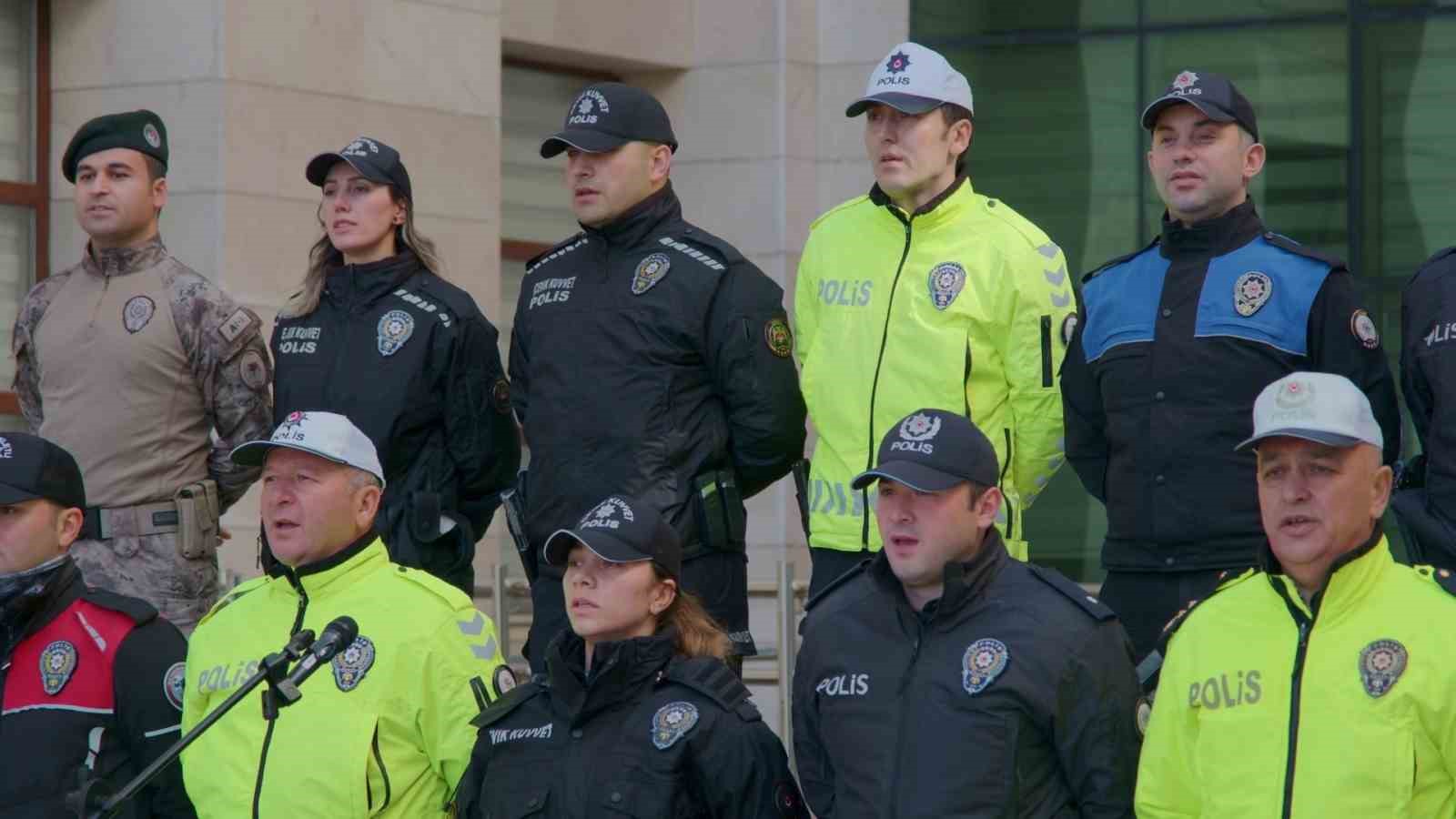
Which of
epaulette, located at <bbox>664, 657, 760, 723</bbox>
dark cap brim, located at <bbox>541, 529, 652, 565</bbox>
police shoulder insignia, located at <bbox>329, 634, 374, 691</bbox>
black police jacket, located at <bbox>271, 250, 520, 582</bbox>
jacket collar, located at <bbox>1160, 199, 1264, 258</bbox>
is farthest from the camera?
black police jacket, located at <bbox>271, 250, 520, 582</bbox>

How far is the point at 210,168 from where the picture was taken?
12.4 meters

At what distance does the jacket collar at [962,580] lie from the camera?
6570 millimetres

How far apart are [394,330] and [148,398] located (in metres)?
0.92

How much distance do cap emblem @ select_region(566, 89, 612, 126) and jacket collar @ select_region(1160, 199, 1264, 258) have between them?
1916mm

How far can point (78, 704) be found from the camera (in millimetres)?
7621

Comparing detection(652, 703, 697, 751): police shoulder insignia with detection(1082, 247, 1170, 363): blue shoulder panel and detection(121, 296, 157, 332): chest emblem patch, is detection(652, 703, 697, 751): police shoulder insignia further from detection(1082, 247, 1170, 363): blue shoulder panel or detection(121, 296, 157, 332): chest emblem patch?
detection(121, 296, 157, 332): chest emblem patch

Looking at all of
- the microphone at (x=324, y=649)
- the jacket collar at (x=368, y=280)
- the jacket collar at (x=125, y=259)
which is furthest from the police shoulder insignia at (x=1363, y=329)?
the jacket collar at (x=125, y=259)

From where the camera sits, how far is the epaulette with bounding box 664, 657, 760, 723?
6953 millimetres

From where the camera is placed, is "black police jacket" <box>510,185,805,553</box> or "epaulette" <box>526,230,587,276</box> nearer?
"black police jacket" <box>510,185,805,553</box>

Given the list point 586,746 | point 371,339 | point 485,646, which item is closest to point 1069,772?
point 586,746

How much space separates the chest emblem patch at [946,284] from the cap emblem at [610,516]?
120 cm

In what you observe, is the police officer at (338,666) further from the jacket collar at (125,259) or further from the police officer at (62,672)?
the jacket collar at (125,259)

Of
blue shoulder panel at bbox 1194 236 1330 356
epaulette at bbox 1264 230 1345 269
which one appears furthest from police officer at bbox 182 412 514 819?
epaulette at bbox 1264 230 1345 269

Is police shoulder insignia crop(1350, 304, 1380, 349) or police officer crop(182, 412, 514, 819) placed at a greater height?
police shoulder insignia crop(1350, 304, 1380, 349)
